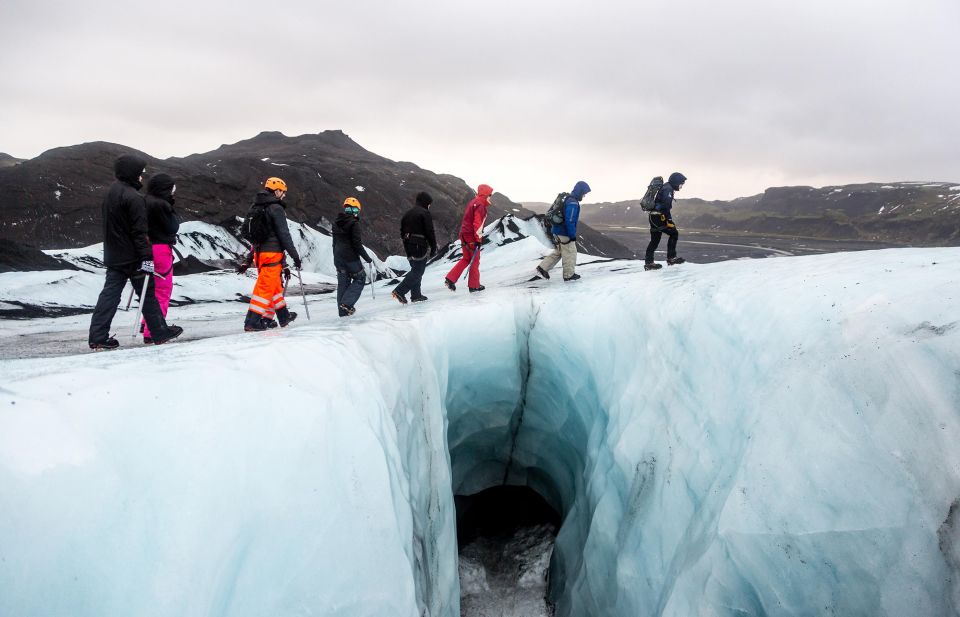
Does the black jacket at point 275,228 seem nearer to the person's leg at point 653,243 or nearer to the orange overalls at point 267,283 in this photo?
the orange overalls at point 267,283

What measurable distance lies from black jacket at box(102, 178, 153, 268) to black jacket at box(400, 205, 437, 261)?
3170mm

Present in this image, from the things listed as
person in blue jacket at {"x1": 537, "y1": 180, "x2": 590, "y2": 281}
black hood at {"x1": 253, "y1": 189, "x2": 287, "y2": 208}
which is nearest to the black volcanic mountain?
black hood at {"x1": 253, "y1": 189, "x2": 287, "y2": 208}

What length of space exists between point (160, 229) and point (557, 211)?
523 cm

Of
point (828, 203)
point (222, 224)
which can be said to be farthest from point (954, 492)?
point (828, 203)

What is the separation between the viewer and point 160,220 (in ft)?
16.4

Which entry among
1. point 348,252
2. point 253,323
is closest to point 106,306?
point 253,323

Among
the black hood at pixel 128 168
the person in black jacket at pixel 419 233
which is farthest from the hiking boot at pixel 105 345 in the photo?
the person in black jacket at pixel 419 233

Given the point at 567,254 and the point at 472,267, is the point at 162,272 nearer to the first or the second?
the point at 472,267

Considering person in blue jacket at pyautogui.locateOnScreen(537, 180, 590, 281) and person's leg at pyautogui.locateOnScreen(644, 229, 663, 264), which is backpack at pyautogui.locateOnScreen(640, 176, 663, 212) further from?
person in blue jacket at pyautogui.locateOnScreen(537, 180, 590, 281)

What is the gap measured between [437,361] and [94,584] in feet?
12.3

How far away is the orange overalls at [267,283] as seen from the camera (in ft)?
16.8

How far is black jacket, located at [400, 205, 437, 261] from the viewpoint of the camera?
6.81 m

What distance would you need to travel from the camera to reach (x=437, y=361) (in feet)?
18.2

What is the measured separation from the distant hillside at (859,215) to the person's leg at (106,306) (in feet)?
188
